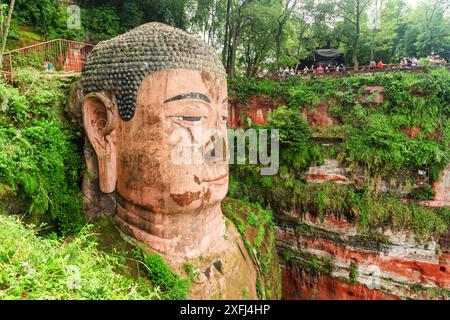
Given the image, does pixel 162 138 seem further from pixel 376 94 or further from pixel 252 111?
pixel 376 94

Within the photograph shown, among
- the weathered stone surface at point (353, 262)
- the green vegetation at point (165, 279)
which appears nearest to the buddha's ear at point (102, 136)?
the green vegetation at point (165, 279)

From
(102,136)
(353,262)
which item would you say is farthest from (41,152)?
(353,262)

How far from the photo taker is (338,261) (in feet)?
37.3

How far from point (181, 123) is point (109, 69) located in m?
1.66

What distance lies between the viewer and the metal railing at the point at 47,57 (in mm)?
6438

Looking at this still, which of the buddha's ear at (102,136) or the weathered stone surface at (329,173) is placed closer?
the buddha's ear at (102,136)

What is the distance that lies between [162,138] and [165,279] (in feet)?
7.63

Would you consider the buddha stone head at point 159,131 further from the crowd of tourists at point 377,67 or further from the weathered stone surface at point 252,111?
the crowd of tourists at point 377,67

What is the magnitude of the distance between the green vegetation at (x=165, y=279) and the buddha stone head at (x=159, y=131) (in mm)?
339

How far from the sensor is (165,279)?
16.2 ft

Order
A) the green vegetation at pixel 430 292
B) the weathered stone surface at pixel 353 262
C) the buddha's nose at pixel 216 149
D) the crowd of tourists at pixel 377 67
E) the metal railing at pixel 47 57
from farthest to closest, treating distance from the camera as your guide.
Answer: the crowd of tourists at pixel 377 67 < the weathered stone surface at pixel 353 262 < the green vegetation at pixel 430 292 < the metal railing at pixel 47 57 < the buddha's nose at pixel 216 149

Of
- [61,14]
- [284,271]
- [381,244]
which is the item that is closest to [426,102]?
[381,244]

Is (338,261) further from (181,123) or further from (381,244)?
(181,123)

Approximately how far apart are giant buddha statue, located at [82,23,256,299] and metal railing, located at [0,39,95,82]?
211 centimetres
